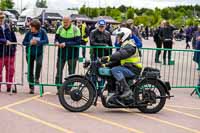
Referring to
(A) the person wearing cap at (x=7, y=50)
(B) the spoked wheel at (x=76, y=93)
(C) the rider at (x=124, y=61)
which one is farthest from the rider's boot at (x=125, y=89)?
(A) the person wearing cap at (x=7, y=50)

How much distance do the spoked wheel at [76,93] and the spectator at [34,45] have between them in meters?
1.87

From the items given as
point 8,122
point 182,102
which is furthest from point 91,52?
point 8,122

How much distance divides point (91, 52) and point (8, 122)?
3.87 metres

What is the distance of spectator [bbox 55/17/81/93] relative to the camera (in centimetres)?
1054

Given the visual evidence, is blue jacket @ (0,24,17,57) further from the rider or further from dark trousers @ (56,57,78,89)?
the rider

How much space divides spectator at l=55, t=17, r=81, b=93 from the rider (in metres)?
1.75

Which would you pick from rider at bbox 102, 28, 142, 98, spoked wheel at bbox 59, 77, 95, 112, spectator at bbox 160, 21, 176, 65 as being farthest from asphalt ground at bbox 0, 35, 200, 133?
spectator at bbox 160, 21, 176, 65

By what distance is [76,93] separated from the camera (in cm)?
883

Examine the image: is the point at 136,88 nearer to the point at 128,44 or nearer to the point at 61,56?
the point at 128,44

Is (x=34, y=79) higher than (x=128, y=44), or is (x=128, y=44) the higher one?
(x=128, y=44)

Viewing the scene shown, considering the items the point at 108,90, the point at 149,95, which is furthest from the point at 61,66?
the point at 149,95

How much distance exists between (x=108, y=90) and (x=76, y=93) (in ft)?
2.00

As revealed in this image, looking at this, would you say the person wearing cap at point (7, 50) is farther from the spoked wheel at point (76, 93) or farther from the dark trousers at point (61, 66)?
the spoked wheel at point (76, 93)

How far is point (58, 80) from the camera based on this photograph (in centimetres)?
1080
